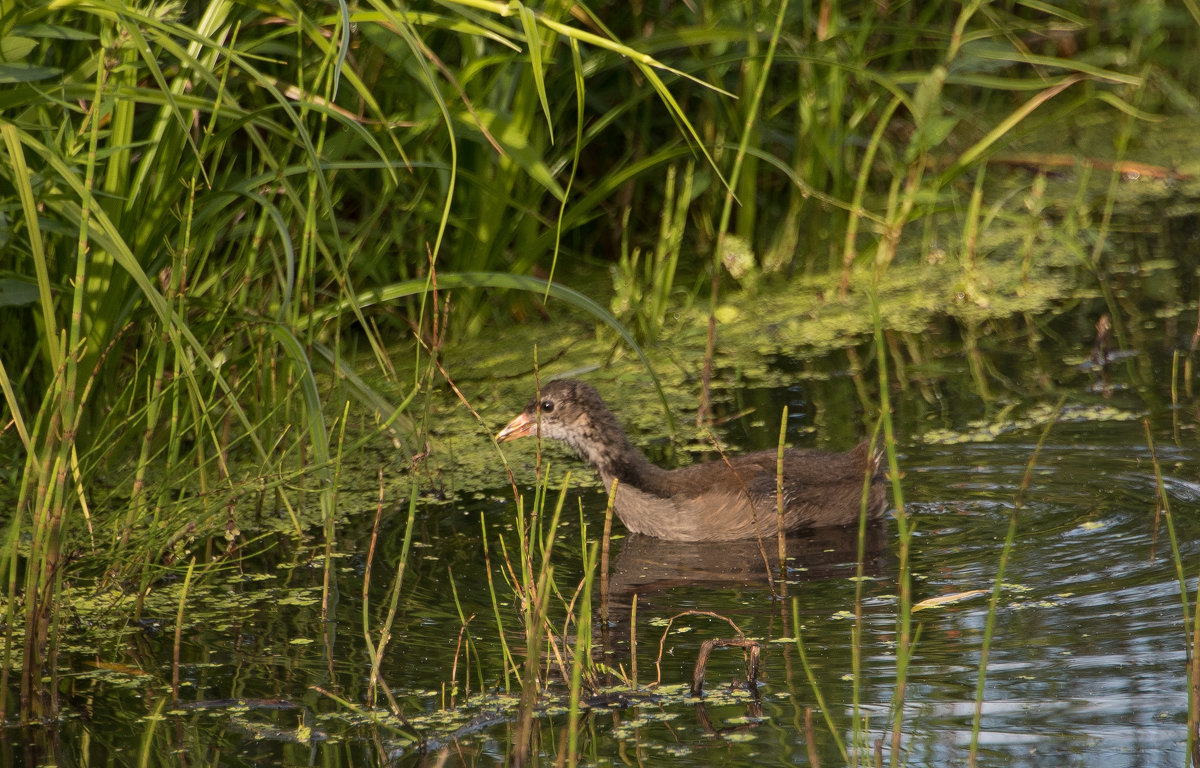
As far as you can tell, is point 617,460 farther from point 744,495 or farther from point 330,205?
point 330,205

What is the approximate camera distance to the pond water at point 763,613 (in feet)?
10.7

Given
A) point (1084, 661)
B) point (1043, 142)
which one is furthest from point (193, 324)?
point (1043, 142)

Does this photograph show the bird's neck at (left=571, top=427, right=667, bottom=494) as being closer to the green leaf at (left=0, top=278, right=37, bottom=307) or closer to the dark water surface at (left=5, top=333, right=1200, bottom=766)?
the dark water surface at (left=5, top=333, right=1200, bottom=766)

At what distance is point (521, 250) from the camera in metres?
5.89

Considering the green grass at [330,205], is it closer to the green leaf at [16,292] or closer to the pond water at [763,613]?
the green leaf at [16,292]

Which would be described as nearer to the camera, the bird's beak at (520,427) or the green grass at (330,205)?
the green grass at (330,205)

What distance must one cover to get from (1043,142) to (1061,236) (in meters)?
2.35

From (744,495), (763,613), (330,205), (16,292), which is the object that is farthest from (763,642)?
(16,292)

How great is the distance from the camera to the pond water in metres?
3.25

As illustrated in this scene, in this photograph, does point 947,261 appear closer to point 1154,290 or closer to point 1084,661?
point 1154,290

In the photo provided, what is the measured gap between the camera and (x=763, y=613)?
13.1 feet

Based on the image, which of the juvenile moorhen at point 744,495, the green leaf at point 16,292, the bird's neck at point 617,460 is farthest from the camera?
the bird's neck at point 617,460

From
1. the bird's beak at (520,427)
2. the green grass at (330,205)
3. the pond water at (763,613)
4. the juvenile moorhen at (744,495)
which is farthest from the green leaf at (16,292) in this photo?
the bird's beak at (520,427)

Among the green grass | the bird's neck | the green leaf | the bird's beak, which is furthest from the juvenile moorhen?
the green leaf
